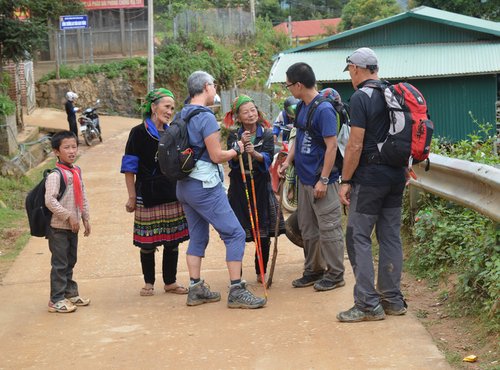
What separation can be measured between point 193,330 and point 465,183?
2400 millimetres

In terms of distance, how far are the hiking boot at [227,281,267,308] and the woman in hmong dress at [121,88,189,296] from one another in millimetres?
825

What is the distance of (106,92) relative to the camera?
3344 centimetres

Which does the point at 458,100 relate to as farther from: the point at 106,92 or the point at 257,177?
the point at 106,92

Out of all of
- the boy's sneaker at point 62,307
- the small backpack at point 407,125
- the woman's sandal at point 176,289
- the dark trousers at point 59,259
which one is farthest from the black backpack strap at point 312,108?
the boy's sneaker at point 62,307

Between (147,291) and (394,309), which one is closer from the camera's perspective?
(394,309)

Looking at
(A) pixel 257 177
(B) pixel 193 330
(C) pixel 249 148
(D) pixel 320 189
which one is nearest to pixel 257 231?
(A) pixel 257 177

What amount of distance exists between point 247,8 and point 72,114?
37008mm

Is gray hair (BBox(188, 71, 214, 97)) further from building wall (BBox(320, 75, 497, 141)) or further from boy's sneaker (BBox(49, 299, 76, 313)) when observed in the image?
building wall (BBox(320, 75, 497, 141))

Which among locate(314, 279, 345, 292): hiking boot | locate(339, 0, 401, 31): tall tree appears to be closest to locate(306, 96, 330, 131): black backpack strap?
locate(314, 279, 345, 292): hiking boot

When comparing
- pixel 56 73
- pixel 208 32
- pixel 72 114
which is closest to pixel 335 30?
pixel 208 32

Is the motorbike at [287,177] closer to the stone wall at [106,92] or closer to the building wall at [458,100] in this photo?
the building wall at [458,100]

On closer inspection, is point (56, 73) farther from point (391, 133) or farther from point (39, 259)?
point (391, 133)

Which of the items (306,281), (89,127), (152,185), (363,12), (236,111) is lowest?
(89,127)

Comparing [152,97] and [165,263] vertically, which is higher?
[152,97]
